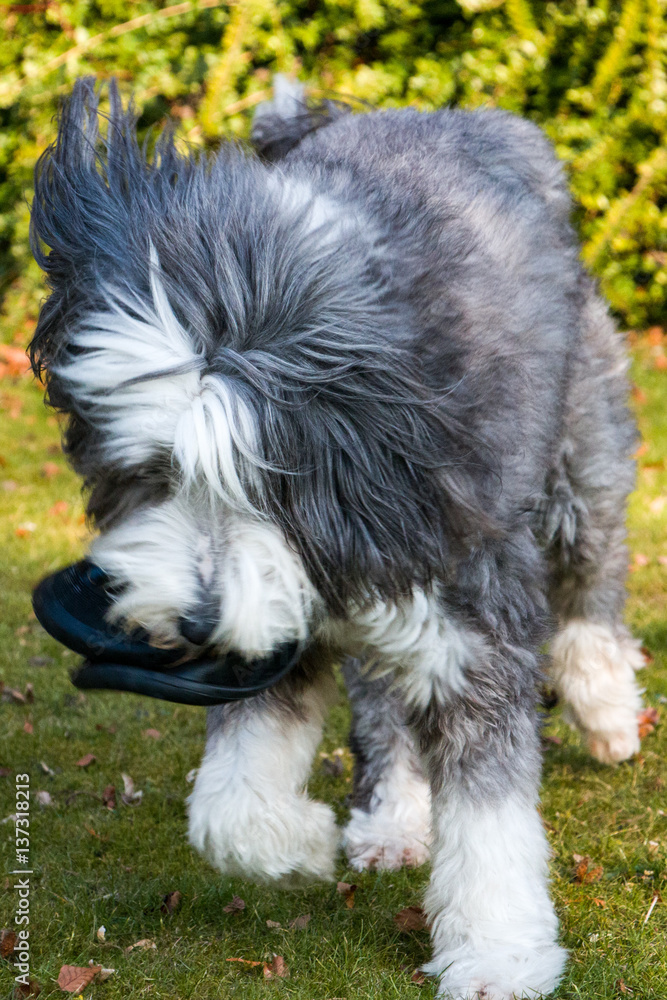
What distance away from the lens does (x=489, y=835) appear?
256cm

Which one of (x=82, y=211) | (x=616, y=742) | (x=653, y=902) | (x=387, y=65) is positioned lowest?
(x=616, y=742)

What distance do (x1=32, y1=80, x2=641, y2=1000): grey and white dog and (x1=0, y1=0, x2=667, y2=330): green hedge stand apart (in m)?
5.35

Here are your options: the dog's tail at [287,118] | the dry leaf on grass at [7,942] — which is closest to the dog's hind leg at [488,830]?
the dry leaf on grass at [7,942]

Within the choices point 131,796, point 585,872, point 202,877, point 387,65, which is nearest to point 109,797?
point 131,796

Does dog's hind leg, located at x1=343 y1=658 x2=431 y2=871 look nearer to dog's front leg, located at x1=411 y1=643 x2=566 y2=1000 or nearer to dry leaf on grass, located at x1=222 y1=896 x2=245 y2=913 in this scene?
dry leaf on grass, located at x1=222 y1=896 x2=245 y2=913

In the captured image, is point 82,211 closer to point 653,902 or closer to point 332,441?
point 332,441

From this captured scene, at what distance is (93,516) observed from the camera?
8.24 ft

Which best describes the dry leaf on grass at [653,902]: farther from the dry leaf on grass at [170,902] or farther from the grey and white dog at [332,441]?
the dry leaf on grass at [170,902]

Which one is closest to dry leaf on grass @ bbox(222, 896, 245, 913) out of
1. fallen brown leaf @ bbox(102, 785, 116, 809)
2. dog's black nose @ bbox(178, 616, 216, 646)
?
fallen brown leaf @ bbox(102, 785, 116, 809)

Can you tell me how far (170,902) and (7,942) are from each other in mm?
452

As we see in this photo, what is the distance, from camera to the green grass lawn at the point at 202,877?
274cm

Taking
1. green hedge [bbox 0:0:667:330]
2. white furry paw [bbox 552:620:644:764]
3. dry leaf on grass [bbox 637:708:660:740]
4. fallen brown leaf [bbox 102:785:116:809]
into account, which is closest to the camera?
fallen brown leaf [bbox 102:785:116:809]

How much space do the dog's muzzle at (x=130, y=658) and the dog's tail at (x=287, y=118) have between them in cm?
146

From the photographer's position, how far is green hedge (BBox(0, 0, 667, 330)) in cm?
796
